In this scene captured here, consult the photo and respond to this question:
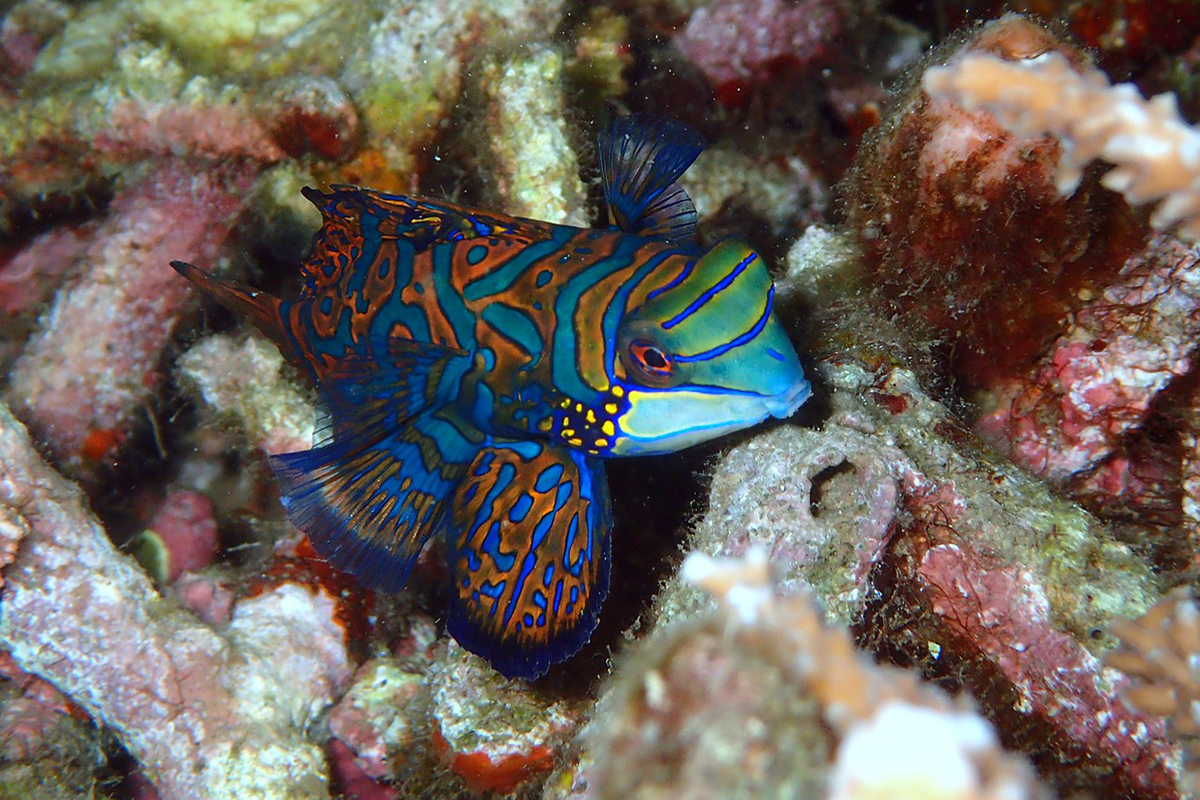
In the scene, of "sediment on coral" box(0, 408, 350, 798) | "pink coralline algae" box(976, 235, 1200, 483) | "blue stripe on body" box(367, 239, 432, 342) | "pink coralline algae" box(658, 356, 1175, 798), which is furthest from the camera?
"sediment on coral" box(0, 408, 350, 798)

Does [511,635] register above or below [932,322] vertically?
below

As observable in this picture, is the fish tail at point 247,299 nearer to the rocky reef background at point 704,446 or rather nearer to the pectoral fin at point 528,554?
the rocky reef background at point 704,446

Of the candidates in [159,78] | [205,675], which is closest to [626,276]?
[205,675]

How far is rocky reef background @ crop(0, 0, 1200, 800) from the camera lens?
2035mm

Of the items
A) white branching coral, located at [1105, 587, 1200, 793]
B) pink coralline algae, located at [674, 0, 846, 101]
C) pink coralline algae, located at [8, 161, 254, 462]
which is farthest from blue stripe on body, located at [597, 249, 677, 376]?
pink coralline algae, located at [674, 0, 846, 101]

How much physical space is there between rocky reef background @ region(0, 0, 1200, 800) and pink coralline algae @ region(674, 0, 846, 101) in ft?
0.09

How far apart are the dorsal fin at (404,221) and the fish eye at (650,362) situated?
90cm

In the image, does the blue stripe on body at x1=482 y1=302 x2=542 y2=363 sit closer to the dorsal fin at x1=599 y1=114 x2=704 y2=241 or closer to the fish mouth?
the dorsal fin at x1=599 y1=114 x2=704 y2=241

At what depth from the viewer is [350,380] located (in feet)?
11.8

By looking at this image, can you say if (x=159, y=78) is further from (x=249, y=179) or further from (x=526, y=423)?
(x=526, y=423)

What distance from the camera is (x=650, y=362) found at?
3.04 metres

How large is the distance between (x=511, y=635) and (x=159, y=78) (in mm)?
4766

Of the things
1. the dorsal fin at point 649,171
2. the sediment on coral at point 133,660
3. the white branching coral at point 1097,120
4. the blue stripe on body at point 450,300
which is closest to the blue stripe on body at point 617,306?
the dorsal fin at point 649,171

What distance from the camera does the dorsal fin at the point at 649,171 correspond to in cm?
380
